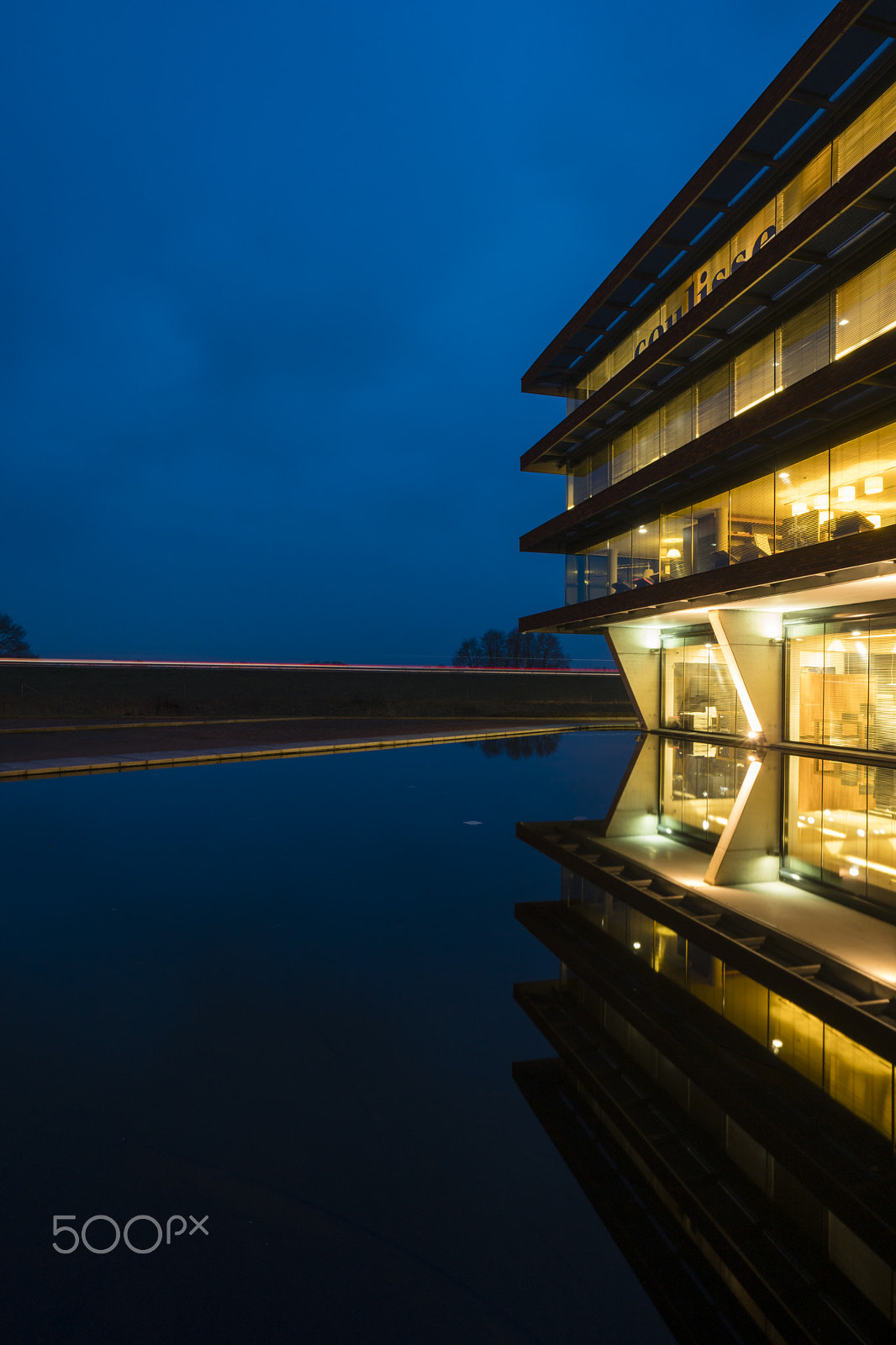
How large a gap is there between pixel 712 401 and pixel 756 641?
25.0 feet

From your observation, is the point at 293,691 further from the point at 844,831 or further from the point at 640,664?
the point at 844,831

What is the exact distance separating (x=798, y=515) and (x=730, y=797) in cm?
820

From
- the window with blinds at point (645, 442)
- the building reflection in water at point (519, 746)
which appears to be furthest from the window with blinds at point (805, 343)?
the building reflection in water at point (519, 746)

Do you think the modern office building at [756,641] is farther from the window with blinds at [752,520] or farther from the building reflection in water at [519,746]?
the building reflection in water at [519,746]

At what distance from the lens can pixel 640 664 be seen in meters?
29.0

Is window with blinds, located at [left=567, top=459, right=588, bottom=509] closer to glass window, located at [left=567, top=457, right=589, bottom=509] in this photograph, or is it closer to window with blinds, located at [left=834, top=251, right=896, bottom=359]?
glass window, located at [left=567, top=457, right=589, bottom=509]

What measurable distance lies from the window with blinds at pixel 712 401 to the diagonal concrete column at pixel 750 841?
38.3ft

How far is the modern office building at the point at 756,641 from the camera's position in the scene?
3.62m

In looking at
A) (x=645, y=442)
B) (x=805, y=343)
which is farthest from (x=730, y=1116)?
(x=645, y=442)

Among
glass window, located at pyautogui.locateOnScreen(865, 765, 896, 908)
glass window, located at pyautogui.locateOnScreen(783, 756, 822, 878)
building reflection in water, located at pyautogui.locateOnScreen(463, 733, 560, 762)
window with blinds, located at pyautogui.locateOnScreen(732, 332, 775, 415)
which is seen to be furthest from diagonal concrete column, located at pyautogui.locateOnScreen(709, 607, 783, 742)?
building reflection in water, located at pyautogui.locateOnScreen(463, 733, 560, 762)

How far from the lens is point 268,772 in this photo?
15828mm

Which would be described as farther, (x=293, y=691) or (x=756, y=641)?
(x=293, y=691)

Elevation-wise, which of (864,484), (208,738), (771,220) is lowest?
(208,738)

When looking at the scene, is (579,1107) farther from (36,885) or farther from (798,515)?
(798,515)
